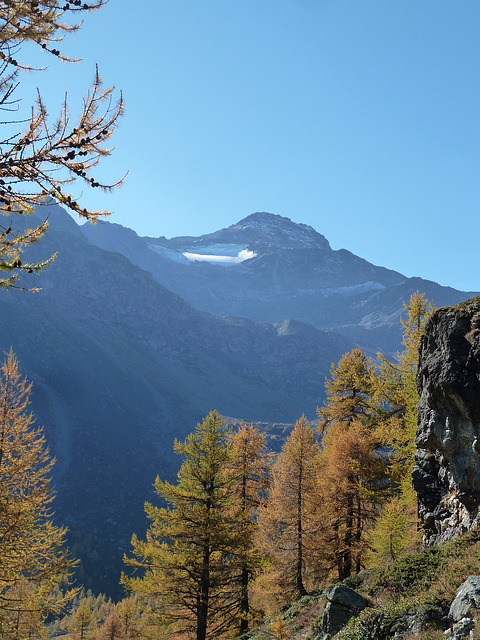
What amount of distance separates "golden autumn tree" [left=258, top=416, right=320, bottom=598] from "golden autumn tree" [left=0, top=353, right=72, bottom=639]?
31.5 feet

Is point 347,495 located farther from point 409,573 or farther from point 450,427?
point 409,573

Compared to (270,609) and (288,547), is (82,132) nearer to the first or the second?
(288,547)

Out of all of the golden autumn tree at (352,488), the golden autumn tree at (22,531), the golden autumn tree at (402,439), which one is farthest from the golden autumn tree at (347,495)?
the golden autumn tree at (22,531)

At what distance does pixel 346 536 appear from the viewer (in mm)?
19734

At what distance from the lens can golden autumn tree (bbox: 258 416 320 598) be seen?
62.5ft

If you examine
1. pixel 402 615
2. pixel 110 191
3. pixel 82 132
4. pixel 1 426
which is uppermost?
pixel 82 132

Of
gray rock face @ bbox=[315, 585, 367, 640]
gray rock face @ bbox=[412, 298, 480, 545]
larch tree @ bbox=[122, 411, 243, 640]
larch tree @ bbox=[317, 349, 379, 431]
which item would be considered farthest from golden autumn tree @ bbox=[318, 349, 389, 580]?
gray rock face @ bbox=[315, 585, 367, 640]

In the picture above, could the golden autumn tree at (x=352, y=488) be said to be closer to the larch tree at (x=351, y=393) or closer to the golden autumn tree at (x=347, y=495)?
the golden autumn tree at (x=347, y=495)

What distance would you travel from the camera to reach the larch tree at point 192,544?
14.4m

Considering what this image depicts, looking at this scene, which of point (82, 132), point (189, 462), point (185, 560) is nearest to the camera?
point (82, 132)

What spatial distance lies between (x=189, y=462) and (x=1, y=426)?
615cm

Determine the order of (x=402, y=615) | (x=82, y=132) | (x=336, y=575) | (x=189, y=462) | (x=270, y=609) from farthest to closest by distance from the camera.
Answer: (x=336, y=575) → (x=270, y=609) → (x=189, y=462) → (x=402, y=615) → (x=82, y=132)

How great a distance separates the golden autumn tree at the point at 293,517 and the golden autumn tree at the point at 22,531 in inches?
378

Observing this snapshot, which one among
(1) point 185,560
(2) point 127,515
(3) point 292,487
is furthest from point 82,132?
(2) point 127,515
